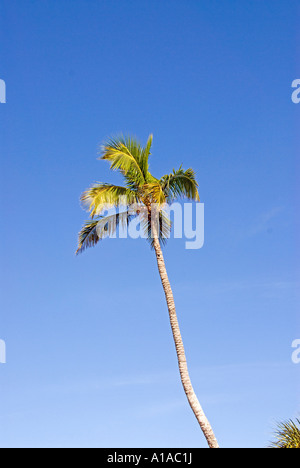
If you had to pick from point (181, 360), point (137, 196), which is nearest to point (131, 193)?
point (137, 196)

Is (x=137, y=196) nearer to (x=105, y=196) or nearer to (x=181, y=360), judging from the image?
(x=105, y=196)

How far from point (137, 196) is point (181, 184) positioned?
78.8 inches

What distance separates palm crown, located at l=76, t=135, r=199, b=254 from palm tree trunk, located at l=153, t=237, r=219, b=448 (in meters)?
1.24

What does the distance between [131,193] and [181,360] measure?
7210mm

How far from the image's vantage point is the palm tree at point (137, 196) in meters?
26.0

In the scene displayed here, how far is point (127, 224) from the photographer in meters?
26.4

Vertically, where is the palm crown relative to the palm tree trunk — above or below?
above

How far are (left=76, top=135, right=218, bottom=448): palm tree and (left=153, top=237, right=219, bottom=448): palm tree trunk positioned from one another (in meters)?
0.04

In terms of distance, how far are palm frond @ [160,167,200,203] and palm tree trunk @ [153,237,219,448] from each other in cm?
233

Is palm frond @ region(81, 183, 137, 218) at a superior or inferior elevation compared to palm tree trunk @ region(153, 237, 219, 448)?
→ superior

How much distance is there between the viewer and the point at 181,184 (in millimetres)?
26859

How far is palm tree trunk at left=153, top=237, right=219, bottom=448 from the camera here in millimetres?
23562

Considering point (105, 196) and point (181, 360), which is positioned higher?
point (105, 196)
